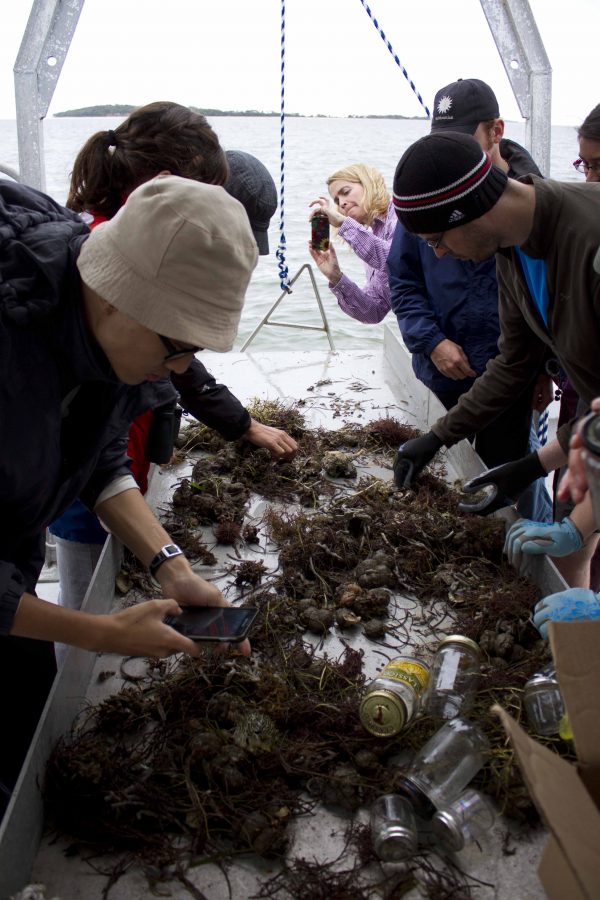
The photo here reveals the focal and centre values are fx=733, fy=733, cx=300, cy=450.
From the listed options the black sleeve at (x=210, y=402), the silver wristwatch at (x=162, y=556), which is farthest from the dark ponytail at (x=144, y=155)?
the silver wristwatch at (x=162, y=556)

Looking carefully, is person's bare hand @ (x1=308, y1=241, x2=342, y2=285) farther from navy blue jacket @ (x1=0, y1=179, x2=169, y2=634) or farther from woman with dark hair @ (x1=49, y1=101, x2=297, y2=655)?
navy blue jacket @ (x1=0, y1=179, x2=169, y2=634)

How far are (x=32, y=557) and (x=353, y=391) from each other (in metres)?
2.49

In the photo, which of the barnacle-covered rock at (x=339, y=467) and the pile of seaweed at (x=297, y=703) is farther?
the barnacle-covered rock at (x=339, y=467)

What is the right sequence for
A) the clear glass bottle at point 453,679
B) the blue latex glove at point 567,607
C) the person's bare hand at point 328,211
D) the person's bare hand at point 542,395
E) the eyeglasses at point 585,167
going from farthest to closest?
the person's bare hand at point 328,211, the person's bare hand at point 542,395, the eyeglasses at point 585,167, the blue latex glove at point 567,607, the clear glass bottle at point 453,679

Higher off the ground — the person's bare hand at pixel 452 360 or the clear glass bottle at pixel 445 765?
the clear glass bottle at pixel 445 765

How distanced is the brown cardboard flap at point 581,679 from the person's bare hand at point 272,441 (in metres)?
1.96

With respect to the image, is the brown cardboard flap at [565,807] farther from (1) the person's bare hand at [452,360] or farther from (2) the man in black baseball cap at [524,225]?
A: (1) the person's bare hand at [452,360]

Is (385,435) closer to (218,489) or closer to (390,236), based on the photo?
(218,489)

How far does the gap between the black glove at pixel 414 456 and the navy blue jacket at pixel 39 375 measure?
1.41m

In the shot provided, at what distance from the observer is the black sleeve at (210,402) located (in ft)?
9.36

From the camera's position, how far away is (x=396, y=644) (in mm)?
2025

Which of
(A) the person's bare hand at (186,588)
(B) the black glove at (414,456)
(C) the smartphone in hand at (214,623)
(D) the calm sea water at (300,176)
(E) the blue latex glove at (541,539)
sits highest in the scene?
(C) the smartphone in hand at (214,623)

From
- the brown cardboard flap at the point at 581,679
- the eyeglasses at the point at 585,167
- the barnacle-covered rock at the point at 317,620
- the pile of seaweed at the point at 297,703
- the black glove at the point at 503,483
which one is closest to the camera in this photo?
the brown cardboard flap at the point at 581,679

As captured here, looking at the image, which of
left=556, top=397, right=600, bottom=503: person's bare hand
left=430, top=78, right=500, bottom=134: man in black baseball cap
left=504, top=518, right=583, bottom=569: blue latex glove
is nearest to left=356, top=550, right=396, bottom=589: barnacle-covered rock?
left=504, top=518, right=583, bottom=569: blue latex glove
